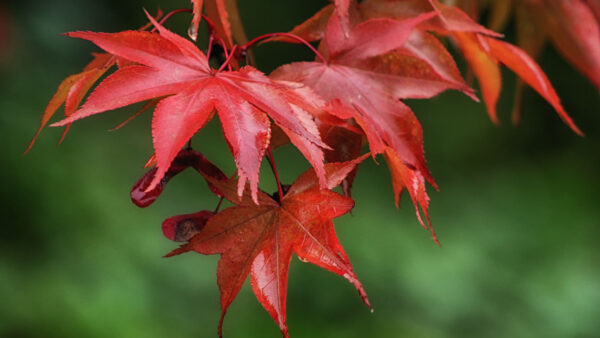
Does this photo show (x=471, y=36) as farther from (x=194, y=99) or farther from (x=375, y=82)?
(x=194, y=99)

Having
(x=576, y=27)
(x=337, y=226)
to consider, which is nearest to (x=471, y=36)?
(x=576, y=27)

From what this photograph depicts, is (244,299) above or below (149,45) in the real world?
below

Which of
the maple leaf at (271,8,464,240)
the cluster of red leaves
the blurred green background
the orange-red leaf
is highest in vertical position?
the maple leaf at (271,8,464,240)

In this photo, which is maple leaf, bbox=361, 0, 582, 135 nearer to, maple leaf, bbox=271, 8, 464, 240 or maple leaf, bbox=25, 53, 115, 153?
maple leaf, bbox=271, 8, 464, 240

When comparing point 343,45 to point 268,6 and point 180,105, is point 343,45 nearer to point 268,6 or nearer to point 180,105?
point 180,105

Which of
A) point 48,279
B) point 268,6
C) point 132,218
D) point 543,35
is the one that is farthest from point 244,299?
point 543,35

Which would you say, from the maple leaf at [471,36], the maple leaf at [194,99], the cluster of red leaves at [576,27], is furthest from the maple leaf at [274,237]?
the cluster of red leaves at [576,27]

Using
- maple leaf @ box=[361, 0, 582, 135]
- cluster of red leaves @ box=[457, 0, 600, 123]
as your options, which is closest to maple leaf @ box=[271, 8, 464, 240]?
maple leaf @ box=[361, 0, 582, 135]
